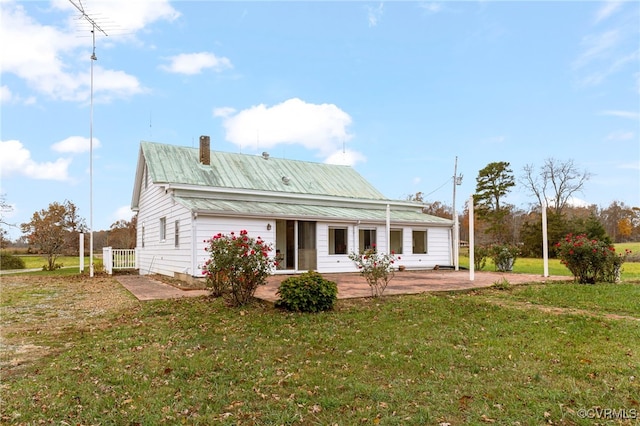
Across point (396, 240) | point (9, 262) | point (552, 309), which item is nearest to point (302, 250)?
point (396, 240)

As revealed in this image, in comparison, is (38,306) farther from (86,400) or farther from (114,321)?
(86,400)

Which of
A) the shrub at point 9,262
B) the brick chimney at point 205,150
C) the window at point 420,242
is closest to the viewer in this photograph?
the brick chimney at point 205,150

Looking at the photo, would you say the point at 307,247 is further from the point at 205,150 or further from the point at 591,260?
the point at 591,260

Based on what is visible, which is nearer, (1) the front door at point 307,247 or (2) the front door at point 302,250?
(2) the front door at point 302,250

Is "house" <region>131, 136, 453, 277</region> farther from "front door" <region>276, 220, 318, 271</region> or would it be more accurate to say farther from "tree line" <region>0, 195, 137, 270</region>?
"tree line" <region>0, 195, 137, 270</region>

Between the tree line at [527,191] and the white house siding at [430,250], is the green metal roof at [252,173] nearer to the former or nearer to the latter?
the white house siding at [430,250]

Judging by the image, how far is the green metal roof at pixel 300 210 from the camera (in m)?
14.4

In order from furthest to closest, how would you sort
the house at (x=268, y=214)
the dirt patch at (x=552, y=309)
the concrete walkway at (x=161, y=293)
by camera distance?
1. the house at (x=268, y=214)
2. the concrete walkway at (x=161, y=293)
3. the dirt patch at (x=552, y=309)

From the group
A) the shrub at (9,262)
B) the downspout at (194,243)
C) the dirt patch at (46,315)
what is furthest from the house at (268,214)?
the shrub at (9,262)

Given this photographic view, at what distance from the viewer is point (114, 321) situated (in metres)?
7.52

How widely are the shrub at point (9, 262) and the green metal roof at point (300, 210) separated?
1661 cm

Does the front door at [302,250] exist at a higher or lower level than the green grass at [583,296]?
higher

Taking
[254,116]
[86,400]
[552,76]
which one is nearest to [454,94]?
[552,76]

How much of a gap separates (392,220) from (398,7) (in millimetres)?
8554
